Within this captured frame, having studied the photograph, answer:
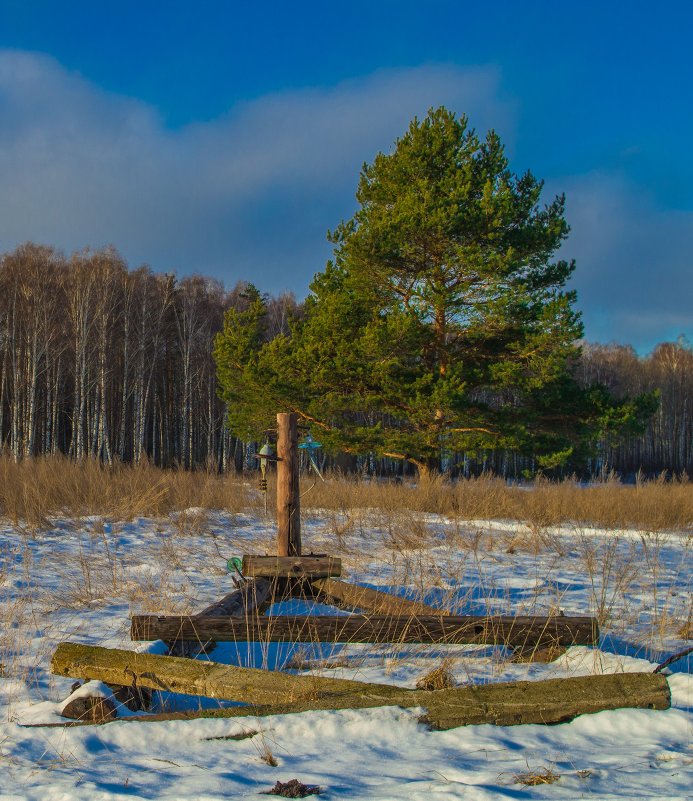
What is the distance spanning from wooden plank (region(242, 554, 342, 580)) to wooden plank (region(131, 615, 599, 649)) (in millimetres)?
1364

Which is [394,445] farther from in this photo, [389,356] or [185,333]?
[185,333]

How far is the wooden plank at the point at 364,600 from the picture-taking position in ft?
15.5

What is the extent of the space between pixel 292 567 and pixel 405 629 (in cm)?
173

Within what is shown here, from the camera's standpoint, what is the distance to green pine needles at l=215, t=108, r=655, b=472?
14.0m

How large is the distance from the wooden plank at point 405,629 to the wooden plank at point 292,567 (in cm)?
136

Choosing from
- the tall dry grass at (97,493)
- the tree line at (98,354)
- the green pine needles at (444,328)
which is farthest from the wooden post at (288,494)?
the tree line at (98,354)

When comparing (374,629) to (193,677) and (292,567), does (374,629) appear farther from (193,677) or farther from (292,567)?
(292,567)

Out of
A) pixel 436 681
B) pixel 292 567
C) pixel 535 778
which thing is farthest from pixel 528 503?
pixel 535 778

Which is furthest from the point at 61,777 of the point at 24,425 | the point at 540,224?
the point at 24,425

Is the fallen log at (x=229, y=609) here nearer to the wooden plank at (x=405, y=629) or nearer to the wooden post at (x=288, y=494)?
the wooden plank at (x=405, y=629)

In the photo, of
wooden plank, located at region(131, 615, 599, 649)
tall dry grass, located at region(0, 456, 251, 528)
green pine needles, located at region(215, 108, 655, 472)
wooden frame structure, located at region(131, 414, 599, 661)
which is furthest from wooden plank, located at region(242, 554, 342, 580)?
green pine needles, located at region(215, 108, 655, 472)

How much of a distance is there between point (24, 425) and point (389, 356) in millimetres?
17723

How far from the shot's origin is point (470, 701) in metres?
2.92

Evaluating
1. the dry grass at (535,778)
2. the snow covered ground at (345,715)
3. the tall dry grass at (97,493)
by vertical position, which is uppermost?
the tall dry grass at (97,493)
